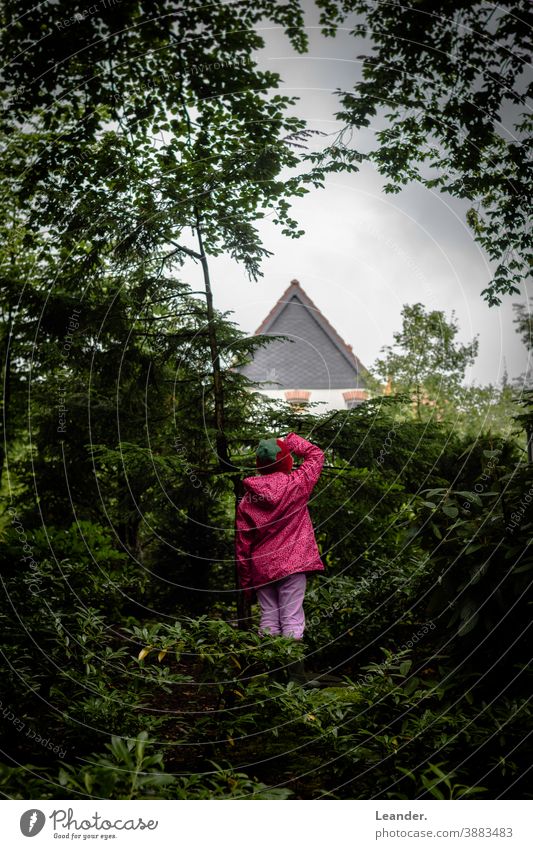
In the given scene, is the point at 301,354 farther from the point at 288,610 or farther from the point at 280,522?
the point at 288,610

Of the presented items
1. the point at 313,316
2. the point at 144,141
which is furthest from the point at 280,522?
the point at 144,141

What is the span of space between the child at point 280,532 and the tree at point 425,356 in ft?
3.62

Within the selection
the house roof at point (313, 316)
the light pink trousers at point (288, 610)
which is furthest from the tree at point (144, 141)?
the light pink trousers at point (288, 610)

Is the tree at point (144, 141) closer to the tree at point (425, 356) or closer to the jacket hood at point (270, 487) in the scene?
the jacket hood at point (270, 487)

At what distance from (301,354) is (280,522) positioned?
126 cm

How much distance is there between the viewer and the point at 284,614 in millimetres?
3785

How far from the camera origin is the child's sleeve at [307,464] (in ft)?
12.3

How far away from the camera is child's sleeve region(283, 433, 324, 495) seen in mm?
3748

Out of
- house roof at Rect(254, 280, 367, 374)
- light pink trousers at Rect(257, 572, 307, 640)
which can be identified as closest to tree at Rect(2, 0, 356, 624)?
house roof at Rect(254, 280, 367, 374)

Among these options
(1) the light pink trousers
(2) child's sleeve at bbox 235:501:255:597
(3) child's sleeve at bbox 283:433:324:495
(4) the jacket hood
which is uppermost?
(3) child's sleeve at bbox 283:433:324:495

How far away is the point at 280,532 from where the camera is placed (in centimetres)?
378

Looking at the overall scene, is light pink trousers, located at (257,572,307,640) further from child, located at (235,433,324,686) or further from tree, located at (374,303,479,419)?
tree, located at (374,303,479,419)
